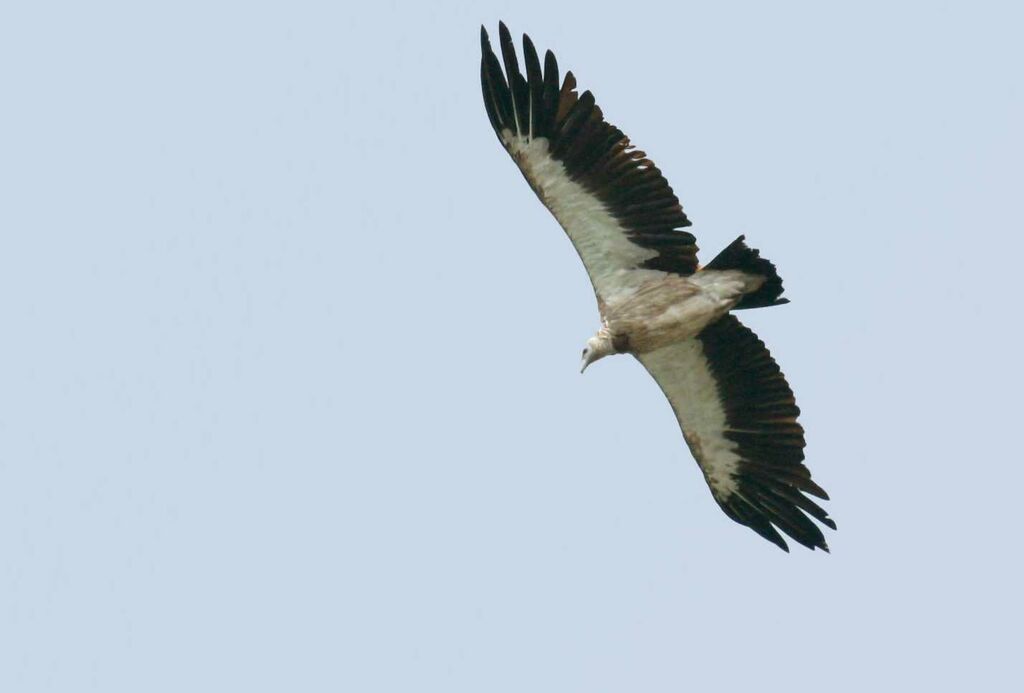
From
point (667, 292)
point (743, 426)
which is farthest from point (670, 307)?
point (743, 426)

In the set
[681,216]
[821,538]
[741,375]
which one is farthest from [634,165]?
[821,538]

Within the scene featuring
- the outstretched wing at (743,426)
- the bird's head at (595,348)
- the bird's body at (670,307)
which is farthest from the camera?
the outstretched wing at (743,426)

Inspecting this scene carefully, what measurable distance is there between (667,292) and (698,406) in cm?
145

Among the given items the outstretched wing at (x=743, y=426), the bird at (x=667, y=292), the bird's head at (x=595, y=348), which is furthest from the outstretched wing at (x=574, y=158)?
the outstretched wing at (x=743, y=426)

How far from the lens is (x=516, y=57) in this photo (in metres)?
15.8

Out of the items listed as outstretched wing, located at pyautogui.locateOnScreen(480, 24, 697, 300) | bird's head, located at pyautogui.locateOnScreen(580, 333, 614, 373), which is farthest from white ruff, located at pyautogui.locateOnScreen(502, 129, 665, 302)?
bird's head, located at pyautogui.locateOnScreen(580, 333, 614, 373)

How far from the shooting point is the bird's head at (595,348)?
16.4 m

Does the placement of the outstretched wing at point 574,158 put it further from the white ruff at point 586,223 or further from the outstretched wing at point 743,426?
the outstretched wing at point 743,426

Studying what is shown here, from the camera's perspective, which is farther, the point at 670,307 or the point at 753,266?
the point at 670,307

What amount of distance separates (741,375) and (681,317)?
103 cm

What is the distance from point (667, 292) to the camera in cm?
1616

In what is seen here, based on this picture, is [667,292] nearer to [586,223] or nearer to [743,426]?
[586,223]

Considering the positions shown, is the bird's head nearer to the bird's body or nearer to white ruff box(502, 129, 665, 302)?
the bird's body

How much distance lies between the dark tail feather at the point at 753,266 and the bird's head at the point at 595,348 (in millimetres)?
1154
